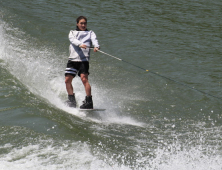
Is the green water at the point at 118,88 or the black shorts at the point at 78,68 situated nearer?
the green water at the point at 118,88

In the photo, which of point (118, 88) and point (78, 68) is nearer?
point (78, 68)

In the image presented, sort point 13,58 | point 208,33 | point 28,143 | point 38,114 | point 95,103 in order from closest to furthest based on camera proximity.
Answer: point 28,143 < point 38,114 < point 95,103 < point 13,58 < point 208,33

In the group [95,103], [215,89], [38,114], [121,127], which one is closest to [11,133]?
[38,114]

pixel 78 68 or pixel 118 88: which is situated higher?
pixel 78 68

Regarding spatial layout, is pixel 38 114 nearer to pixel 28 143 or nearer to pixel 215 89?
Answer: pixel 28 143

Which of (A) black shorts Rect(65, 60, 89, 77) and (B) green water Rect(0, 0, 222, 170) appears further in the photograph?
(A) black shorts Rect(65, 60, 89, 77)

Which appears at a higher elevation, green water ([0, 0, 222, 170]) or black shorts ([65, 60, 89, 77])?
black shorts ([65, 60, 89, 77])

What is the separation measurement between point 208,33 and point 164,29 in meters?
1.90

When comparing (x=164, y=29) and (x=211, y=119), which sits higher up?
(x=164, y=29)

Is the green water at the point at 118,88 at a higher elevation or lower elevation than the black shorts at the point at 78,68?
lower

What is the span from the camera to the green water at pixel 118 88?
554cm

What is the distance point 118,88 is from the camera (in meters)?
9.77

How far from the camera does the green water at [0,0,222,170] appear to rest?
5.54 metres

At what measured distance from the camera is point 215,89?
9.72 meters
